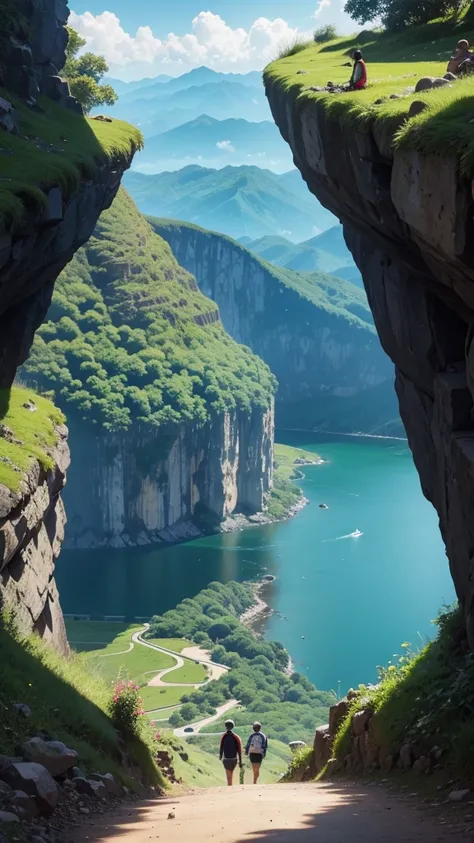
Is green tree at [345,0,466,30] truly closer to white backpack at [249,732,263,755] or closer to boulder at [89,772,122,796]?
white backpack at [249,732,263,755]

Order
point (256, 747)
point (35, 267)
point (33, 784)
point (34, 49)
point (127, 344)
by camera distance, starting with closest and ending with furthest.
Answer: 1. point (33, 784)
2. point (35, 267)
3. point (256, 747)
4. point (34, 49)
5. point (127, 344)

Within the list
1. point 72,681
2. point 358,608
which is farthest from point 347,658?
point 72,681

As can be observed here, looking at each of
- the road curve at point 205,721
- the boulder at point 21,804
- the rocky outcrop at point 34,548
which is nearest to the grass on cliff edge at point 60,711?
the rocky outcrop at point 34,548

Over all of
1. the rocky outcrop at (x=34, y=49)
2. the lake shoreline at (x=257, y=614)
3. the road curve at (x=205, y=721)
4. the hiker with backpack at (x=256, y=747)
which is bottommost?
the road curve at (x=205, y=721)

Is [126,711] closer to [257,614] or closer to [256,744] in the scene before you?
Result: [256,744]

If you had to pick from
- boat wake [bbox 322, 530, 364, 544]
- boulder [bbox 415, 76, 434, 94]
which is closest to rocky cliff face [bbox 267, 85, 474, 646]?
boulder [bbox 415, 76, 434, 94]

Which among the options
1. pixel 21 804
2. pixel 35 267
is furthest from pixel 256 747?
pixel 21 804

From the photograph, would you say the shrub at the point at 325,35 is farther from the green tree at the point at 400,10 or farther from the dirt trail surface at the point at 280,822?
the dirt trail surface at the point at 280,822
